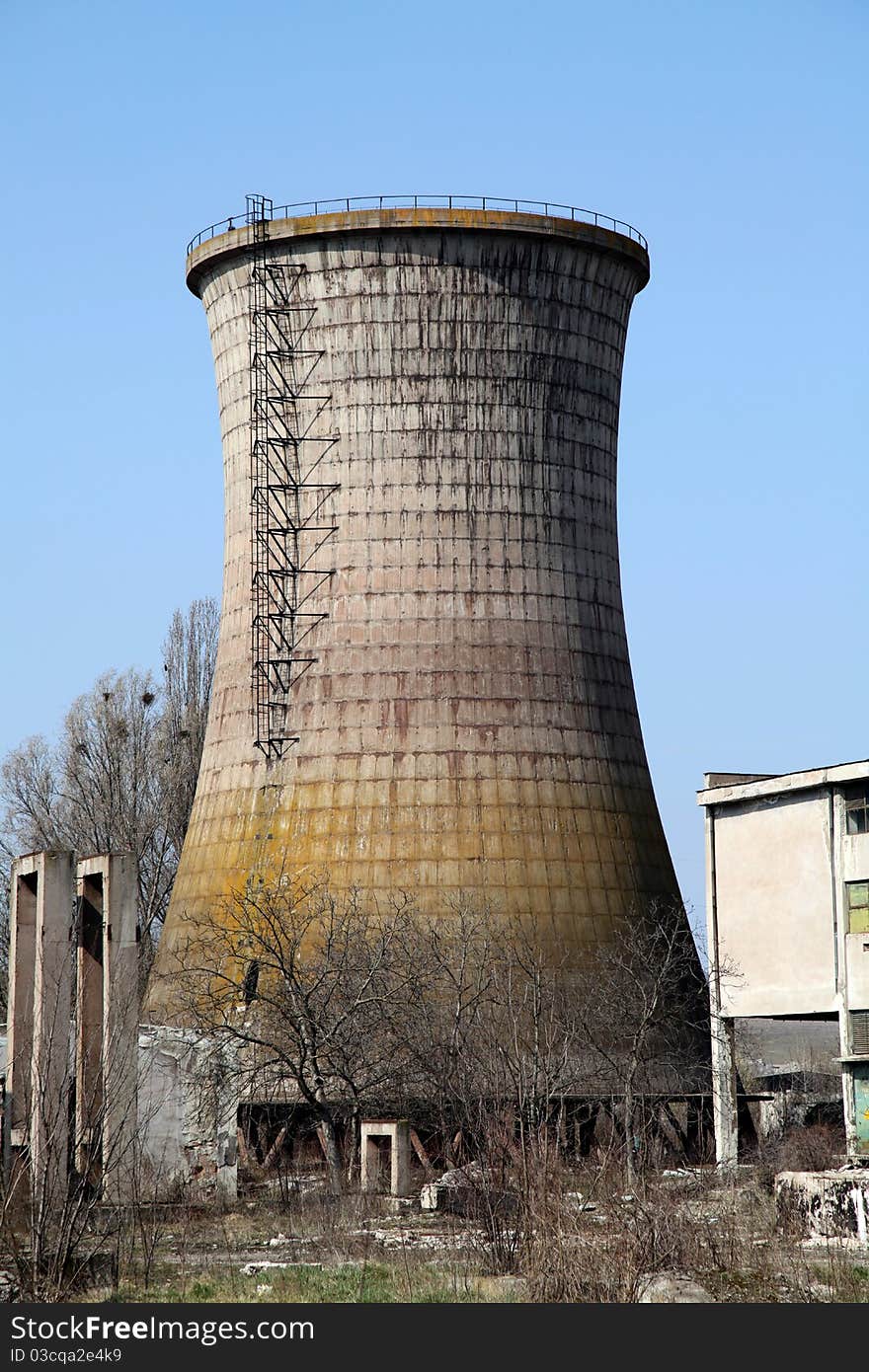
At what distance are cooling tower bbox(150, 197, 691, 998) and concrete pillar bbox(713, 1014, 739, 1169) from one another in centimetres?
330

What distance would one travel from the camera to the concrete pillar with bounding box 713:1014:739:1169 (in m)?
30.5

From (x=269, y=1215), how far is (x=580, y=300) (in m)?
17.9

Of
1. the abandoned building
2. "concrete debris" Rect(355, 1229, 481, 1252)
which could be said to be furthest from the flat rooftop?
"concrete debris" Rect(355, 1229, 481, 1252)

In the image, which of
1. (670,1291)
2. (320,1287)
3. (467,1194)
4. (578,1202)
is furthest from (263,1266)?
(670,1291)

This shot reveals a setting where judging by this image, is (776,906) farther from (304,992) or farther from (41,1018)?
(41,1018)

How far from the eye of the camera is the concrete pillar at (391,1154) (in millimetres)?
26266

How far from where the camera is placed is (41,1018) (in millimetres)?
17734

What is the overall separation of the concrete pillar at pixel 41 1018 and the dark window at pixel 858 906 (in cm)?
1221

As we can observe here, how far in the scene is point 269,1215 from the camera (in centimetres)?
2417

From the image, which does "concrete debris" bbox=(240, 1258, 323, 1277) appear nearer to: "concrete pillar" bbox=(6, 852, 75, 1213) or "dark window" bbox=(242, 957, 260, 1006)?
"concrete pillar" bbox=(6, 852, 75, 1213)

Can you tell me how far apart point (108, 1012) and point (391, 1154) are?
9.04m
